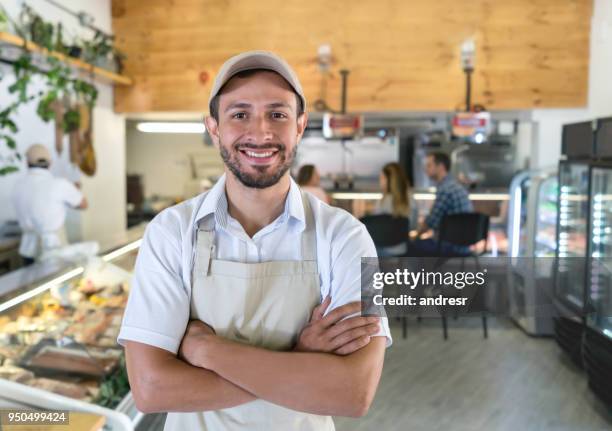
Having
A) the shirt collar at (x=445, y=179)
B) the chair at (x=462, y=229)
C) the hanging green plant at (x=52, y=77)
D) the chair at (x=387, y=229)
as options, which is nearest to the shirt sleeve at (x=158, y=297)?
the hanging green plant at (x=52, y=77)

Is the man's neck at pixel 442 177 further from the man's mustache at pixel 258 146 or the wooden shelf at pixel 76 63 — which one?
the man's mustache at pixel 258 146

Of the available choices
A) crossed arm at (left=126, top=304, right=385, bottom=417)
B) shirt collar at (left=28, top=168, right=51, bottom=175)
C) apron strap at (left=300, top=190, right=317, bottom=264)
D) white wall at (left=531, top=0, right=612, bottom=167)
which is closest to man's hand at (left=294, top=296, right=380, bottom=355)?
crossed arm at (left=126, top=304, right=385, bottom=417)

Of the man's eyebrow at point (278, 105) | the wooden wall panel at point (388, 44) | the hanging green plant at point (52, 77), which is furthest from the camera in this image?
the wooden wall panel at point (388, 44)

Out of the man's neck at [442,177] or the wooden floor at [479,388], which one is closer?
the wooden floor at [479,388]

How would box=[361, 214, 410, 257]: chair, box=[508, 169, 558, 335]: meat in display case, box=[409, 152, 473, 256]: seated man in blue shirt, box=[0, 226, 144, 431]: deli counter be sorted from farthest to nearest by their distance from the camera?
box=[508, 169, 558, 335]: meat in display case < box=[409, 152, 473, 256]: seated man in blue shirt < box=[361, 214, 410, 257]: chair < box=[0, 226, 144, 431]: deli counter

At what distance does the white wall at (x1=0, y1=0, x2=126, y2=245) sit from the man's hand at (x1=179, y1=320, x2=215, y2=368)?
421cm

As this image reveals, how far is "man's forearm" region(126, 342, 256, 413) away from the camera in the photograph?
1.18 metres

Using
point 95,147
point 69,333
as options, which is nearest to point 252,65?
point 69,333

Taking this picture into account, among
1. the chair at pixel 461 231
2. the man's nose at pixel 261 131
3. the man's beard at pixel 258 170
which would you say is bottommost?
the chair at pixel 461 231

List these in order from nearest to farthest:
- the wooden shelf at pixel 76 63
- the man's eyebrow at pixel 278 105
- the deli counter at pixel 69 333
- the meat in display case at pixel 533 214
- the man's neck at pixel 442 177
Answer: the man's eyebrow at pixel 278 105, the deli counter at pixel 69 333, the wooden shelf at pixel 76 63, the meat in display case at pixel 533 214, the man's neck at pixel 442 177

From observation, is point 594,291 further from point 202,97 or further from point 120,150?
point 120,150

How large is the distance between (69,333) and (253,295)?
6.01ft

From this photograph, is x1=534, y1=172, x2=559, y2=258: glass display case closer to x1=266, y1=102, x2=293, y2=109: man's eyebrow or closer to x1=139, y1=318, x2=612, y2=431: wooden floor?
x1=139, y1=318, x2=612, y2=431: wooden floor

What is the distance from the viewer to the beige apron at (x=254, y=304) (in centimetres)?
129
